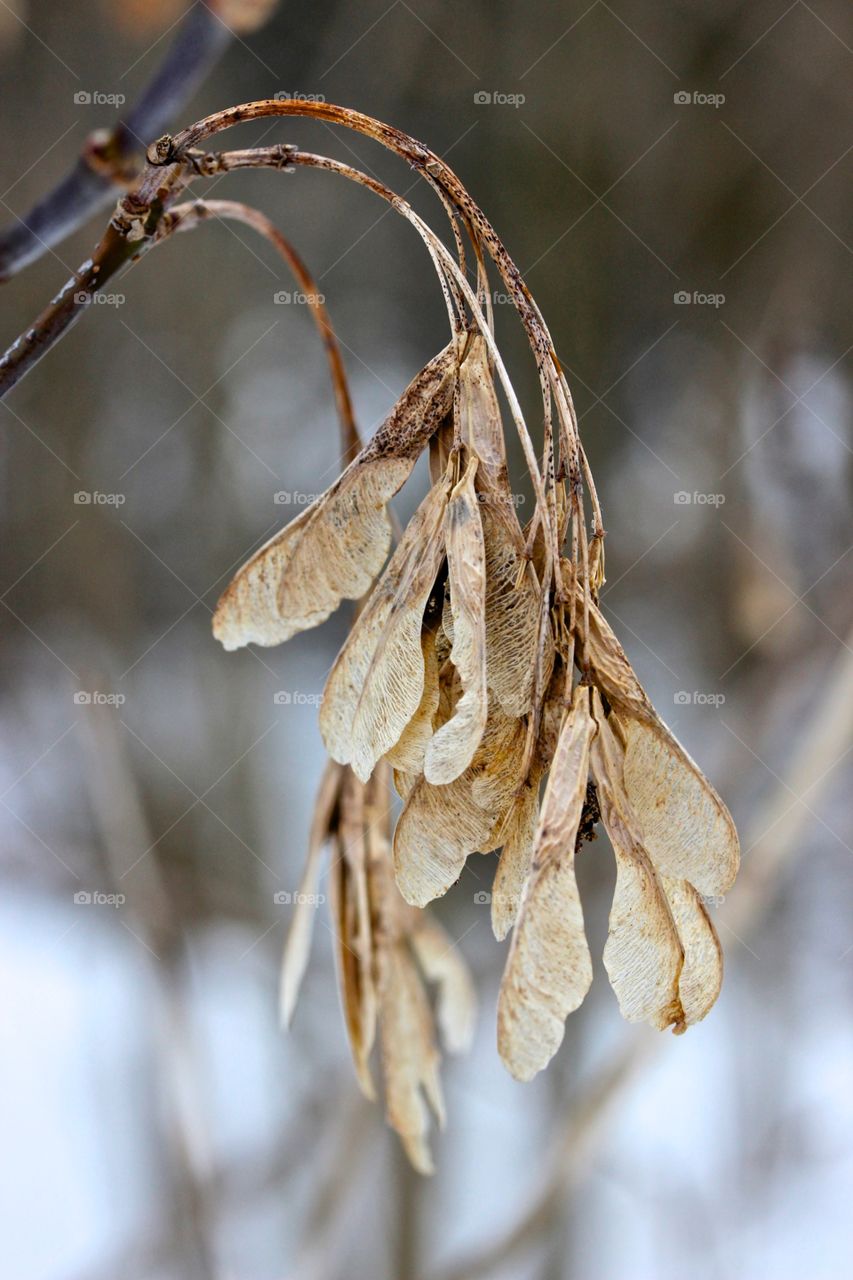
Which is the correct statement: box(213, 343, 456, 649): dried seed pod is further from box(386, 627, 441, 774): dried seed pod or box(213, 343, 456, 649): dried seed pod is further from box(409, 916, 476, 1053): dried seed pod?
box(409, 916, 476, 1053): dried seed pod

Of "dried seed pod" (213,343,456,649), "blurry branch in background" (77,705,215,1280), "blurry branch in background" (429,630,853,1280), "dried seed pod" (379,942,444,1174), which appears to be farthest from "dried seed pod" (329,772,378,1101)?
"blurry branch in background" (77,705,215,1280)

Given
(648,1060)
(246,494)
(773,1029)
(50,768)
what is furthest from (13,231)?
(773,1029)

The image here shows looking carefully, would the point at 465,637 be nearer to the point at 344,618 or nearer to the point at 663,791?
the point at 663,791

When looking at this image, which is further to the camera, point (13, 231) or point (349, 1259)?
point (349, 1259)

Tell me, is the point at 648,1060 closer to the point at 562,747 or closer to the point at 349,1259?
the point at 562,747

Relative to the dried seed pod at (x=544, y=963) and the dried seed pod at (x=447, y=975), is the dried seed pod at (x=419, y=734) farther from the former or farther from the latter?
the dried seed pod at (x=447, y=975)

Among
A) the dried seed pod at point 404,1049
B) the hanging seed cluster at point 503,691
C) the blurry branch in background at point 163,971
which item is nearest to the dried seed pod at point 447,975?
the dried seed pod at point 404,1049
